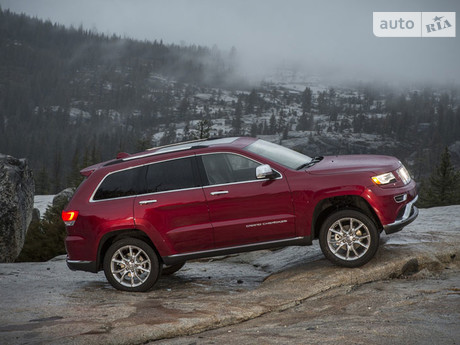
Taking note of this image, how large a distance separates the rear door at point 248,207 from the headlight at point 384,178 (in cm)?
112

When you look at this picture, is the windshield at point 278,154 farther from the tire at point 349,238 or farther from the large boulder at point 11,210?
the large boulder at point 11,210

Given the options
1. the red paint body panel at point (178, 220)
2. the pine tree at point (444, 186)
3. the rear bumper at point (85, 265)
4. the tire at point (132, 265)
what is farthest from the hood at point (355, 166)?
the pine tree at point (444, 186)

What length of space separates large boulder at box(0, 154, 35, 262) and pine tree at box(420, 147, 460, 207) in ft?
182

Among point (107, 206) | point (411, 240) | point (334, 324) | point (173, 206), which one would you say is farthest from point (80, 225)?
point (411, 240)

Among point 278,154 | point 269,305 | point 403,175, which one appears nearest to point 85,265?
point 269,305

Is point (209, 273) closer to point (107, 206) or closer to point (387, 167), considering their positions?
point (107, 206)

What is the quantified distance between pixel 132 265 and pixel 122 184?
1145 millimetres

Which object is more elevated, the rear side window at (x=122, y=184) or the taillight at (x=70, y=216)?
the rear side window at (x=122, y=184)

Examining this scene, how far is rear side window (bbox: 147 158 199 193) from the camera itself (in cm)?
704

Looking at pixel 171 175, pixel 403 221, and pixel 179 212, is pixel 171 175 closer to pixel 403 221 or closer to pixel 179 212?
pixel 179 212

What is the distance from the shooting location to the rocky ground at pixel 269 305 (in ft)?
15.6

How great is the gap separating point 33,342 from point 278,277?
11.5 ft

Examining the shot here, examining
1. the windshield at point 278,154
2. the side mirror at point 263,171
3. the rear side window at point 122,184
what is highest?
the windshield at point 278,154

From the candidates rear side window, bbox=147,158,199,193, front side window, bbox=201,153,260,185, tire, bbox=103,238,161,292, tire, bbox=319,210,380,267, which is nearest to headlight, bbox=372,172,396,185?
tire, bbox=319,210,380,267
